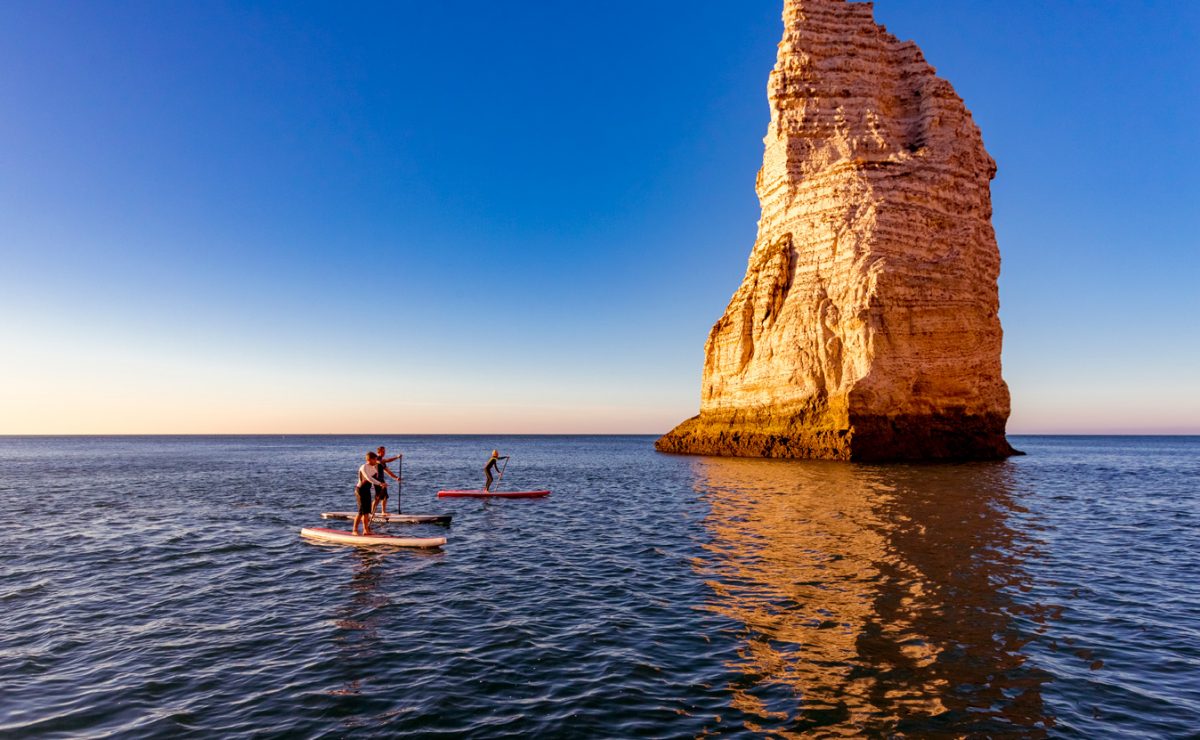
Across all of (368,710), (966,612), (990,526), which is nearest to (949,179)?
(990,526)

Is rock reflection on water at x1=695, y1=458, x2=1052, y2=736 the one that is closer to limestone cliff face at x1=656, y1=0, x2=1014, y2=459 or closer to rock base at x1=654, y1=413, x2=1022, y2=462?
rock base at x1=654, y1=413, x2=1022, y2=462

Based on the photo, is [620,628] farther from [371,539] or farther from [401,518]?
[401,518]

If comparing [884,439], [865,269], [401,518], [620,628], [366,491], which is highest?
[865,269]

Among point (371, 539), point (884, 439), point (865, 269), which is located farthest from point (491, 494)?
point (865, 269)

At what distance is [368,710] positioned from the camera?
6.67 m

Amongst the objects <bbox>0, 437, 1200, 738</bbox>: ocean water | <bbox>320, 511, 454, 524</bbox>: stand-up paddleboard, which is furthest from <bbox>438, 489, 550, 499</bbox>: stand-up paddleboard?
<bbox>0, 437, 1200, 738</bbox>: ocean water

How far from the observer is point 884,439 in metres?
39.7

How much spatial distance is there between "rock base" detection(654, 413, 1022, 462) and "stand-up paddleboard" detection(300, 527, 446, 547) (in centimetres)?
3139

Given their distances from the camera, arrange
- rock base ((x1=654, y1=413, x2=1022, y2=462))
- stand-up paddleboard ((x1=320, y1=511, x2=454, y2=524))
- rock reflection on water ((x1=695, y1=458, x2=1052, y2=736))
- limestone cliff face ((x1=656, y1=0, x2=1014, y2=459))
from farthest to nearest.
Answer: limestone cliff face ((x1=656, y1=0, x2=1014, y2=459)) → rock base ((x1=654, y1=413, x2=1022, y2=462)) → stand-up paddleboard ((x1=320, y1=511, x2=454, y2=524)) → rock reflection on water ((x1=695, y1=458, x2=1052, y2=736))

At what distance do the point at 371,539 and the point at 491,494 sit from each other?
10616 millimetres

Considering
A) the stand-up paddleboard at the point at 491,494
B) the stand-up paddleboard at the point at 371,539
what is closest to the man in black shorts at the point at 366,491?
the stand-up paddleboard at the point at 371,539

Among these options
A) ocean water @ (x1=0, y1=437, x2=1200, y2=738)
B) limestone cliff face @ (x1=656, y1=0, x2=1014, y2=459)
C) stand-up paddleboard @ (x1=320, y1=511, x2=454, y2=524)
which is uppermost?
limestone cliff face @ (x1=656, y1=0, x2=1014, y2=459)

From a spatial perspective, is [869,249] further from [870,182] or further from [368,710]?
[368,710]

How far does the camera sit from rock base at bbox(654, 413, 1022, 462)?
39.5 meters
